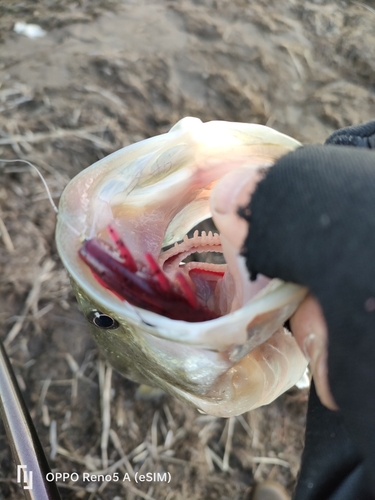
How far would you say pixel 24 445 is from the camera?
5.69 feet

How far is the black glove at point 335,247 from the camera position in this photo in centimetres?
84

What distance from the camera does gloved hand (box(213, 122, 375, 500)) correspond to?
84 cm

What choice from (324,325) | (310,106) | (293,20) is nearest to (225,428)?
(324,325)

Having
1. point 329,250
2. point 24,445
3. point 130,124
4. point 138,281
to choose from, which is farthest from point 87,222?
point 130,124

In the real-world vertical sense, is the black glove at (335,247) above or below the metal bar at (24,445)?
above

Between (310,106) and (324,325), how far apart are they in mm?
3091

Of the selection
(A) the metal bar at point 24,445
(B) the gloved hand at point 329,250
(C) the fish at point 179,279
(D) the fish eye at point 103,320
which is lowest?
(A) the metal bar at point 24,445

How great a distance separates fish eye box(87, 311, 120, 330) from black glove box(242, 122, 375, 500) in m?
0.49

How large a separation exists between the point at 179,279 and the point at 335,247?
575mm

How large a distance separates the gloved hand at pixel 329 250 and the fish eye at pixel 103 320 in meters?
0.49

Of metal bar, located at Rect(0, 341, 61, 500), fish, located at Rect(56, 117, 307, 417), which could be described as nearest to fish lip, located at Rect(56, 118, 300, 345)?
fish, located at Rect(56, 117, 307, 417)

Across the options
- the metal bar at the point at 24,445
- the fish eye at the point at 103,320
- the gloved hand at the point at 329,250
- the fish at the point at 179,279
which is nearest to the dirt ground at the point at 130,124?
Answer: the metal bar at the point at 24,445

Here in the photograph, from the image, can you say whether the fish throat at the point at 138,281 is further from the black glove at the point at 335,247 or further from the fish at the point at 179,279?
the black glove at the point at 335,247

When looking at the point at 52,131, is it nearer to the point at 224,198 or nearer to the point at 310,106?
the point at 310,106
